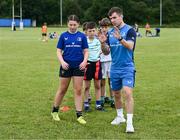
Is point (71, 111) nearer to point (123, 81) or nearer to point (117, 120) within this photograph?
point (117, 120)

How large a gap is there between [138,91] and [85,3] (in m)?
110

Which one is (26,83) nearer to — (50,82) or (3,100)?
(50,82)

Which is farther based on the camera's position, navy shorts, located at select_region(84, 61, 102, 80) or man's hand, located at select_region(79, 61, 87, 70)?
navy shorts, located at select_region(84, 61, 102, 80)

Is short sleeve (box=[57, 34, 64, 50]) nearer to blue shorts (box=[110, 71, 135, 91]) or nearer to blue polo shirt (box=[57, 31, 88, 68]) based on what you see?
blue polo shirt (box=[57, 31, 88, 68])

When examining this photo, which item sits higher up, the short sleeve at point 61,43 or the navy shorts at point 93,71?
the short sleeve at point 61,43

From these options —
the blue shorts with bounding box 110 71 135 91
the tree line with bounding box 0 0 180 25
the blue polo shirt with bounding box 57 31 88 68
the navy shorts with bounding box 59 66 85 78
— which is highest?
the tree line with bounding box 0 0 180 25

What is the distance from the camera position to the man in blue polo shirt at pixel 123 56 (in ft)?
24.8

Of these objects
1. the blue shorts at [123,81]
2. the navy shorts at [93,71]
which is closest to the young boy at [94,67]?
the navy shorts at [93,71]

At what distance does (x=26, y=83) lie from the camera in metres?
13.5

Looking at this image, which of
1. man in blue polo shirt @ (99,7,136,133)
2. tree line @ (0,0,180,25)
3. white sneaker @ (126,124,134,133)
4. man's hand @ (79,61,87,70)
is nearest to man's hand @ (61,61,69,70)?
man's hand @ (79,61,87,70)

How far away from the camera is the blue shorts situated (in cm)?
775

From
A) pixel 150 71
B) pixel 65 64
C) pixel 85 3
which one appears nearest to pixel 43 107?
pixel 65 64

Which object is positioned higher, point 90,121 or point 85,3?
point 85,3

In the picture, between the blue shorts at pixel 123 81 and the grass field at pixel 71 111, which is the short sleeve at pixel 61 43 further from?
the grass field at pixel 71 111
